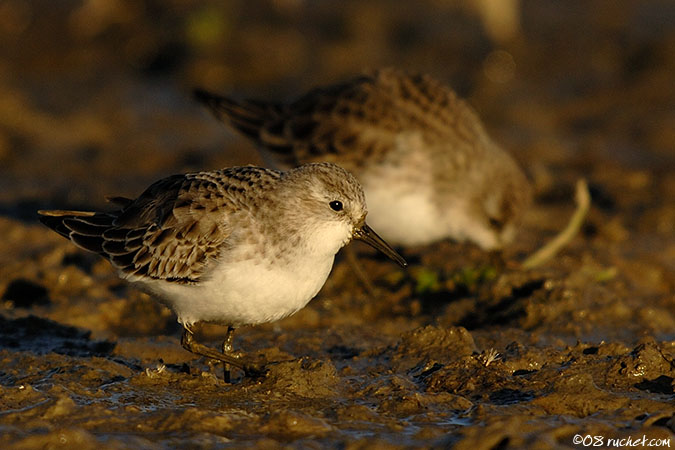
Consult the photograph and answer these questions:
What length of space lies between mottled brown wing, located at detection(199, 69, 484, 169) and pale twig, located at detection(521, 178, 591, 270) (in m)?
1.23

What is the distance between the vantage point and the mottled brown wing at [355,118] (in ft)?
28.5

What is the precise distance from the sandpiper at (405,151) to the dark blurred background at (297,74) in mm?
2053

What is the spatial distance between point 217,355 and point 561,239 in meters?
4.14

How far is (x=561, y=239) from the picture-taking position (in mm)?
9180

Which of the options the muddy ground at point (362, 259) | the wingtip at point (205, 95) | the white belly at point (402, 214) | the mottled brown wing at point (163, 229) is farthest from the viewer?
the wingtip at point (205, 95)

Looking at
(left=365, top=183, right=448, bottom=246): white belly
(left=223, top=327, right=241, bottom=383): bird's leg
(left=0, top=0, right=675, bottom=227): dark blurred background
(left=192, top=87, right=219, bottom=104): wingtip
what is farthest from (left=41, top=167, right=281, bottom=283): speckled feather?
(left=0, top=0, right=675, bottom=227): dark blurred background

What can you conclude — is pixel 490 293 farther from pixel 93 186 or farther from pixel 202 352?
pixel 93 186

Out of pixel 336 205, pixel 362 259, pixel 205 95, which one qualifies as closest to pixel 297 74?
pixel 205 95

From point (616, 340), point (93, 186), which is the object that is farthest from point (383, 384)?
point (93, 186)

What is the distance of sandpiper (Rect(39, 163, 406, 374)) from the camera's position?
5895 millimetres

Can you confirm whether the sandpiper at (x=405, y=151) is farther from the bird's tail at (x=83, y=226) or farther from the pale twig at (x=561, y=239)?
the bird's tail at (x=83, y=226)

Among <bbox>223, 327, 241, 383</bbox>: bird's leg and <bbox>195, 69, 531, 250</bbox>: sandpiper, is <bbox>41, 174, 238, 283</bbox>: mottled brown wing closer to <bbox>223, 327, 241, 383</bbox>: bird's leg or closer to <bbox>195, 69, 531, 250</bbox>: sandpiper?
<bbox>223, 327, 241, 383</bbox>: bird's leg

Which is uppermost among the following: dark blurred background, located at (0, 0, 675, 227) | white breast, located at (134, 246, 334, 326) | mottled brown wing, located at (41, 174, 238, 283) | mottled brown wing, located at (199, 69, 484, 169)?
dark blurred background, located at (0, 0, 675, 227)

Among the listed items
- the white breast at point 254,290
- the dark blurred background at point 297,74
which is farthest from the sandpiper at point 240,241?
the dark blurred background at point 297,74
